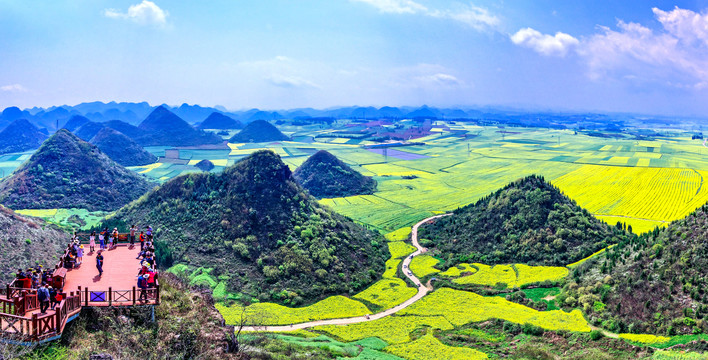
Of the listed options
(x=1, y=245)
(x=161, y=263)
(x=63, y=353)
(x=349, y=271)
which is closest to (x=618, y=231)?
(x=349, y=271)

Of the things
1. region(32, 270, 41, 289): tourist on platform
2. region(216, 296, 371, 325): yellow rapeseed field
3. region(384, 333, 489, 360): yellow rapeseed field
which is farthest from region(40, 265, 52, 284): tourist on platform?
region(384, 333, 489, 360): yellow rapeseed field

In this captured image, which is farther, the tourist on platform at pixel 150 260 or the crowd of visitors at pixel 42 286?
the tourist on platform at pixel 150 260

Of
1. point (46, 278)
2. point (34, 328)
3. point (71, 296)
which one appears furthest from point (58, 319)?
point (46, 278)

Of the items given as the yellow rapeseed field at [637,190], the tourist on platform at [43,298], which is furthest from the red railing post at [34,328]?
the yellow rapeseed field at [637,190]

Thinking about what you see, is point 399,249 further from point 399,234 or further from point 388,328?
point 388,328

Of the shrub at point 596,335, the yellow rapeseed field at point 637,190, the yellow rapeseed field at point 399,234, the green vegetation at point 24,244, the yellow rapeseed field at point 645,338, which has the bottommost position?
the yellow rapeseed field at point 399,234

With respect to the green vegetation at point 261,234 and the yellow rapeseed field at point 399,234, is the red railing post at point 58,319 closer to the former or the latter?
the green vegetation at point 261,234

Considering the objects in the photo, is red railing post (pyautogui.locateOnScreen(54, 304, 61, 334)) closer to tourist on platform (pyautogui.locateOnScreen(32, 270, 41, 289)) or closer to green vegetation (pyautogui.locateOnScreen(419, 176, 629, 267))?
tourist on platform (pyautogui.locateOnScreen(32, 270, 41, 289))
